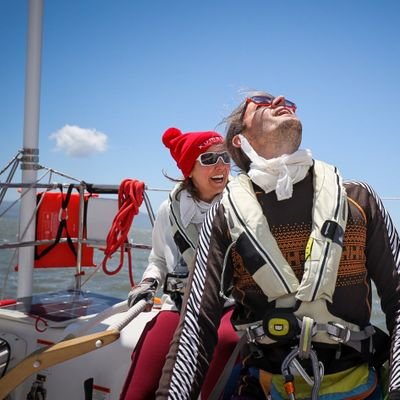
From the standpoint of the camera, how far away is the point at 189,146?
7.85 feet

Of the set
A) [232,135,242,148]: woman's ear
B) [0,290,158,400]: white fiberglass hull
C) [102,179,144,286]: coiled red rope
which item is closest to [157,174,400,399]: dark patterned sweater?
[232,135,242,148]: woman's ear

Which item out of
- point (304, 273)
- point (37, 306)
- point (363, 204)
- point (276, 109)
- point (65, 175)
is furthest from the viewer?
point (65, 175)

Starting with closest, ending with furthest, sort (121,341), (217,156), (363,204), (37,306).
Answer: (363,204), (121,341), (217,156), (37,306)

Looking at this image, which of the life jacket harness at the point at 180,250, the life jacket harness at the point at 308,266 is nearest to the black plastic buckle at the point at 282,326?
the life jacket harness at the point at 308,266

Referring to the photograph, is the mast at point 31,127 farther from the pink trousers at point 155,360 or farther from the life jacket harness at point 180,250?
the pink trousers at point 155,360

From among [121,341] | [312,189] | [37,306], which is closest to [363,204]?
[312,189]

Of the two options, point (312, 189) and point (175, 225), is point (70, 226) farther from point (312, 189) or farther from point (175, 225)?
point (312, 189)

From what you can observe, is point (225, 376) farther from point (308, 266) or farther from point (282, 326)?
point (308, 266)

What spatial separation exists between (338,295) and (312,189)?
0.34 metres

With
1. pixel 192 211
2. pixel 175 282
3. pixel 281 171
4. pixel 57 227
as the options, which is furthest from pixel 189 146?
pixel 57 227

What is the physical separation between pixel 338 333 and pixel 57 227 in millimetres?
2519

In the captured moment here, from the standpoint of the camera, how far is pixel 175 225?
2270 millimetres

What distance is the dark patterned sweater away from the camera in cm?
134

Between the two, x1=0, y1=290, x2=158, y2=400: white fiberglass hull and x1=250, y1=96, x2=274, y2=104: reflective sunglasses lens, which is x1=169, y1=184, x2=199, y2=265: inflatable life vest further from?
x1=250, y1=96, x2=274, y2=104: reflective sunglasses lens
